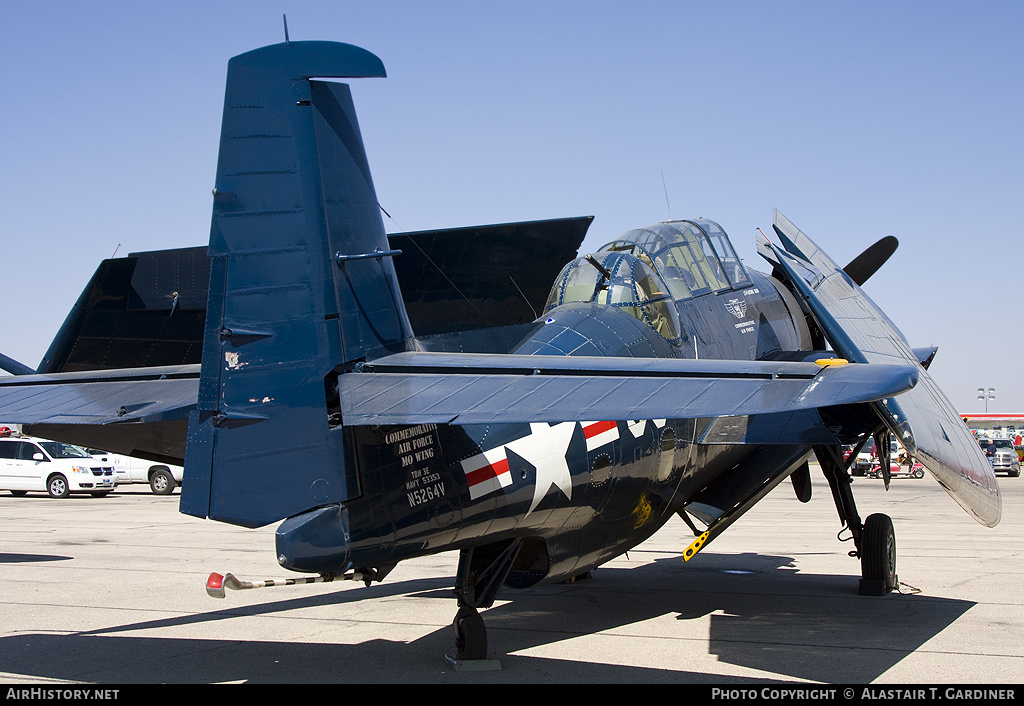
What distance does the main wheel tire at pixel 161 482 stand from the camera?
31422 millimetres

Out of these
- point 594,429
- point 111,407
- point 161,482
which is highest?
point 111,407

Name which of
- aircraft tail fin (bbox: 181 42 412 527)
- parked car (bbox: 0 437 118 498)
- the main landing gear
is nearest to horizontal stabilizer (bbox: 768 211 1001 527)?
the main landing gear

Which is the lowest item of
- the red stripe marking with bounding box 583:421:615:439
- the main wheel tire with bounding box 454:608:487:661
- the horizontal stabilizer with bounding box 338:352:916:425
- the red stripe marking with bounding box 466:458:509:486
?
Answer: the main wheel tire with bounding box 454:608:487:661

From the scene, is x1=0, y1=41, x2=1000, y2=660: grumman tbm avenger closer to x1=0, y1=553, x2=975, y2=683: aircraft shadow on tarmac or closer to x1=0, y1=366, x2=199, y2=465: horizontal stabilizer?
x1=0, y1=366, x2=199, y2=465: horizontal stabilizer

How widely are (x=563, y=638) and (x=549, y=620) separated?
3.11 ft

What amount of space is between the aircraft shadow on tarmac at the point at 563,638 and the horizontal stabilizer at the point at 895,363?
5.02 feet

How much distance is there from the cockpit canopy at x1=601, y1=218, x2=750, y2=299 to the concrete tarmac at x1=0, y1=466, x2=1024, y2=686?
11.7 ft

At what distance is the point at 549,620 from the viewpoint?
9.45 m

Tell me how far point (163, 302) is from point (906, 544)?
14099 mm

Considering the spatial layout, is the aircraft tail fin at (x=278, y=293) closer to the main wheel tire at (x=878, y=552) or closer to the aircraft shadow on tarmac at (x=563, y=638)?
the aircraft shadow on tarmac at (x=563, y=638)

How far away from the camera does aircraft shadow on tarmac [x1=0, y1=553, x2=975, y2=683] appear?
7113mm

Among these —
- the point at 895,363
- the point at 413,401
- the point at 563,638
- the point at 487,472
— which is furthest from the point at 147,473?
the point at 413,401

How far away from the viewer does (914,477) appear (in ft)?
135

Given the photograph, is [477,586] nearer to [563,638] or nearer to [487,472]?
[487,472]
